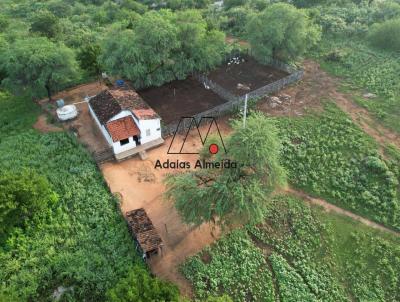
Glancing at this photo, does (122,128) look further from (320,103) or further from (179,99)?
(320,103)

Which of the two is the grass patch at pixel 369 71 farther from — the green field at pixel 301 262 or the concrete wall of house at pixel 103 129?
the concrete wall of house at pixel 103 129

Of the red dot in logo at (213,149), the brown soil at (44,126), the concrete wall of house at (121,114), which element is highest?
the red dot in logo at (213,149)

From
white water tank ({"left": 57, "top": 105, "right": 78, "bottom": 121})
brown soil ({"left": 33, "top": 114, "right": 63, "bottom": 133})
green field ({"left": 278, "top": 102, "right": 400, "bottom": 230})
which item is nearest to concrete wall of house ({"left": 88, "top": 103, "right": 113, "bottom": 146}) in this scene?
white water tank ({"left": 57, "top": 105, "right": 78, "bottom": 121})

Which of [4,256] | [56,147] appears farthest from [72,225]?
[56,147]
